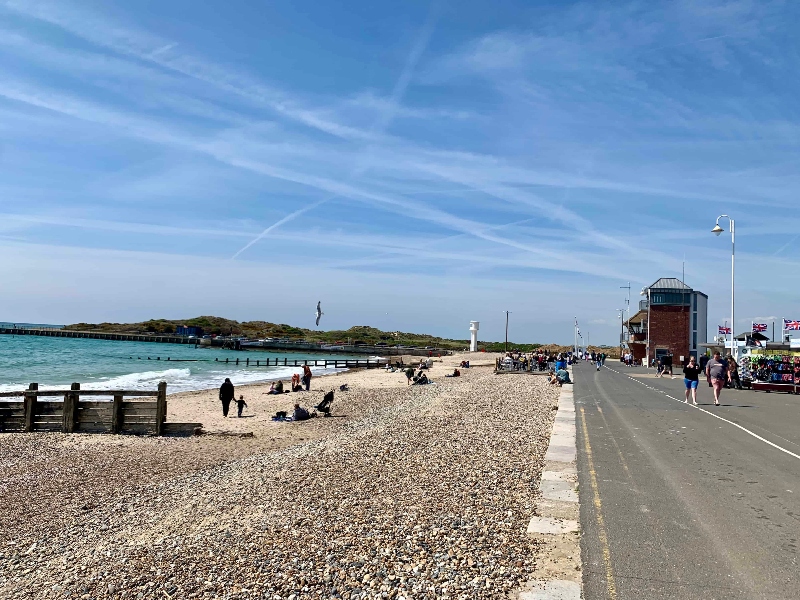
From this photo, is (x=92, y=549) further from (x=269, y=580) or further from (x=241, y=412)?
(x=241, y=412)

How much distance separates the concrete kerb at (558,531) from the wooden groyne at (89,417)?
11915 mm

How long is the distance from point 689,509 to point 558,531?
2042 millimetres

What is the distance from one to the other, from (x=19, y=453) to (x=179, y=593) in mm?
11929

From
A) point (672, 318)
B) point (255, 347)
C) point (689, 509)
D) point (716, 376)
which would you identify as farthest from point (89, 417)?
point (255, 347)

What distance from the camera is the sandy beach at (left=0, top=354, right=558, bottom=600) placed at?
5.96 metres

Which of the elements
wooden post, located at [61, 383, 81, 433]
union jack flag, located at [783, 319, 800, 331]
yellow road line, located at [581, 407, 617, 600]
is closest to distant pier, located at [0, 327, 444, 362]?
union jack flag, located at [783, 319, 800, 331]

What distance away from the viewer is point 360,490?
29.6ft

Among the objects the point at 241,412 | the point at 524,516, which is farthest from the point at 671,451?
the point at 241,412

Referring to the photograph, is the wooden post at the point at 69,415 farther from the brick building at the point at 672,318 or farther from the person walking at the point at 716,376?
the brick building at the point at 672,318

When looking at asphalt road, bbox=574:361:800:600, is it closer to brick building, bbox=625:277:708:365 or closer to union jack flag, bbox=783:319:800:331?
union jack flag, bbox=783:319:800:331

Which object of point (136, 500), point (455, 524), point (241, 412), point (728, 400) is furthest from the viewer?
point (241, 412)

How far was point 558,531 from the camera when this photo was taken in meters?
6.90

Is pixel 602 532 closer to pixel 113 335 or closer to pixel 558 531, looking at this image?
pixel 558 531

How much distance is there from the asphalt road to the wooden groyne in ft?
39.7
